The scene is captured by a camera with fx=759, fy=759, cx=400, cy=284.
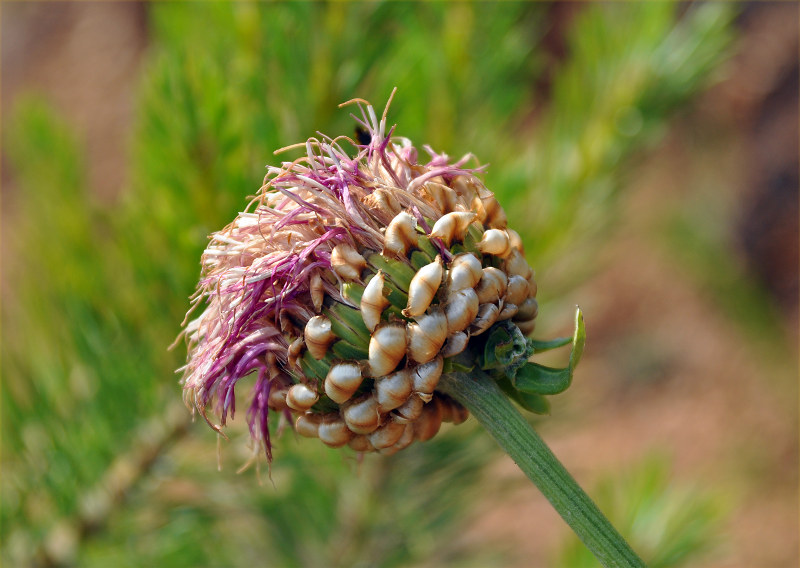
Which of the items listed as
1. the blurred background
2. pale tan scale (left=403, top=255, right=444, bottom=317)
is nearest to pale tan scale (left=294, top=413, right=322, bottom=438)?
pale tan scale (left=403, top=255, right=444, bottom=317)

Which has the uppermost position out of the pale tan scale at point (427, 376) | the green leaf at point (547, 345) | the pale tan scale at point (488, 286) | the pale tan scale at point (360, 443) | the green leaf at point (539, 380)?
the pale tan scale at point (488, 286)

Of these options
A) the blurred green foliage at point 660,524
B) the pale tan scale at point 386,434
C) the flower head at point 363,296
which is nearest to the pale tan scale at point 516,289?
the flower head at point 363,296

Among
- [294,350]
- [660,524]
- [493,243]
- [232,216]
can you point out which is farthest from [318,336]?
[660,524]

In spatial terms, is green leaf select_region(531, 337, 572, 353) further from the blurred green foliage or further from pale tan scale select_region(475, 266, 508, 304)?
the blurred green foliage

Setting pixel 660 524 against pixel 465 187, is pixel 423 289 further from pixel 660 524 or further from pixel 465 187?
pixel 660 524

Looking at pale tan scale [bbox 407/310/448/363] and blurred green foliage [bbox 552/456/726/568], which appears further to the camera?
blurred green foliage [bbox 552/456/726/568]

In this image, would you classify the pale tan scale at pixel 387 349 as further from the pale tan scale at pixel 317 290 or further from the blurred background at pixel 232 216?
the blurred background at pixel 232 216
